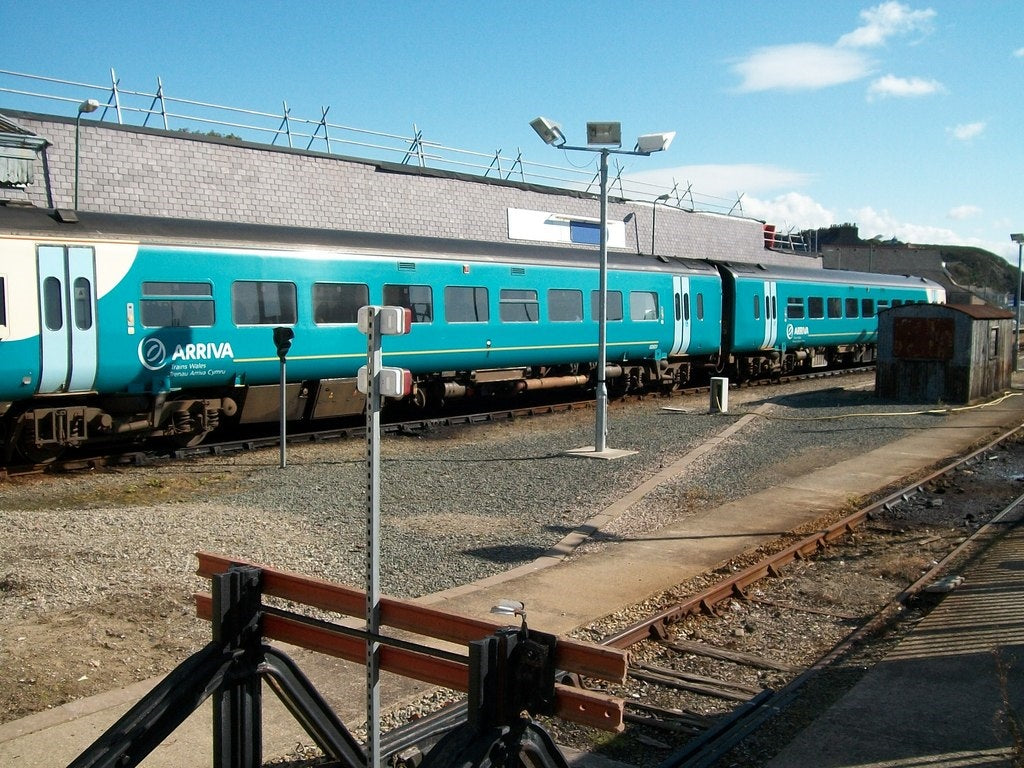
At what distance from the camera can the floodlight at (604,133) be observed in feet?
47.1

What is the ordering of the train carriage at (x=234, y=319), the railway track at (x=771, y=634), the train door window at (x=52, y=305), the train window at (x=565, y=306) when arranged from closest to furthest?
the railway track at (x=771, y=634) → the train door window at (x=52, y=305) → the train carriage at (x=234, y=319) → the train window at (x=565, y=306)

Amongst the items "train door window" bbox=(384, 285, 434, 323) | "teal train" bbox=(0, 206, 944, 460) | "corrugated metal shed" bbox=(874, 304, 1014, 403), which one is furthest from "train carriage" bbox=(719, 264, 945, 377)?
"train door window" bbox=(384, 285, 434, 323)

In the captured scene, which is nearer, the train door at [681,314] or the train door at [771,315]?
the train door at [681,314]

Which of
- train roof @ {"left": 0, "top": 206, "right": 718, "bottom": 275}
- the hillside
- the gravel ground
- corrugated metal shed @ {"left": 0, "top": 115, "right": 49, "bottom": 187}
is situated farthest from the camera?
the hillside

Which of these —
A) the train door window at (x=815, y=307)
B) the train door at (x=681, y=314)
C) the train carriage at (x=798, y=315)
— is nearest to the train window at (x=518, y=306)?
the train door at (x=681, y=314)

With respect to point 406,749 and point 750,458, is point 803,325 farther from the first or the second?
point 406,749

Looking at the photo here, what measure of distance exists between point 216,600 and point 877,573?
726cm

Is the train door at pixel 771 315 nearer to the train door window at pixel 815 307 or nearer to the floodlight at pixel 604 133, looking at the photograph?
the train door window at pixel 815 307

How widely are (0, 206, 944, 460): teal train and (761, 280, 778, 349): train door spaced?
14.9 ft

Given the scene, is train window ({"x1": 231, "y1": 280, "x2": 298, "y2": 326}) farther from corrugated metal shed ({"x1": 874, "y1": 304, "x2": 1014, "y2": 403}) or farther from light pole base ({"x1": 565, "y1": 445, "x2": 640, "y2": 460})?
corrugated metal shed ({"x1": 874, "y1": 304, "x2": 1014, "y2": 403})

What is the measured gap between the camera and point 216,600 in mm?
4301

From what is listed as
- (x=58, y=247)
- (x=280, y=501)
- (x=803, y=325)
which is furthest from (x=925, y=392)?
(x=58, y=247)

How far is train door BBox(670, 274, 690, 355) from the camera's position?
2419 cm

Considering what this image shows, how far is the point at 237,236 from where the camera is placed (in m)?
14.7
